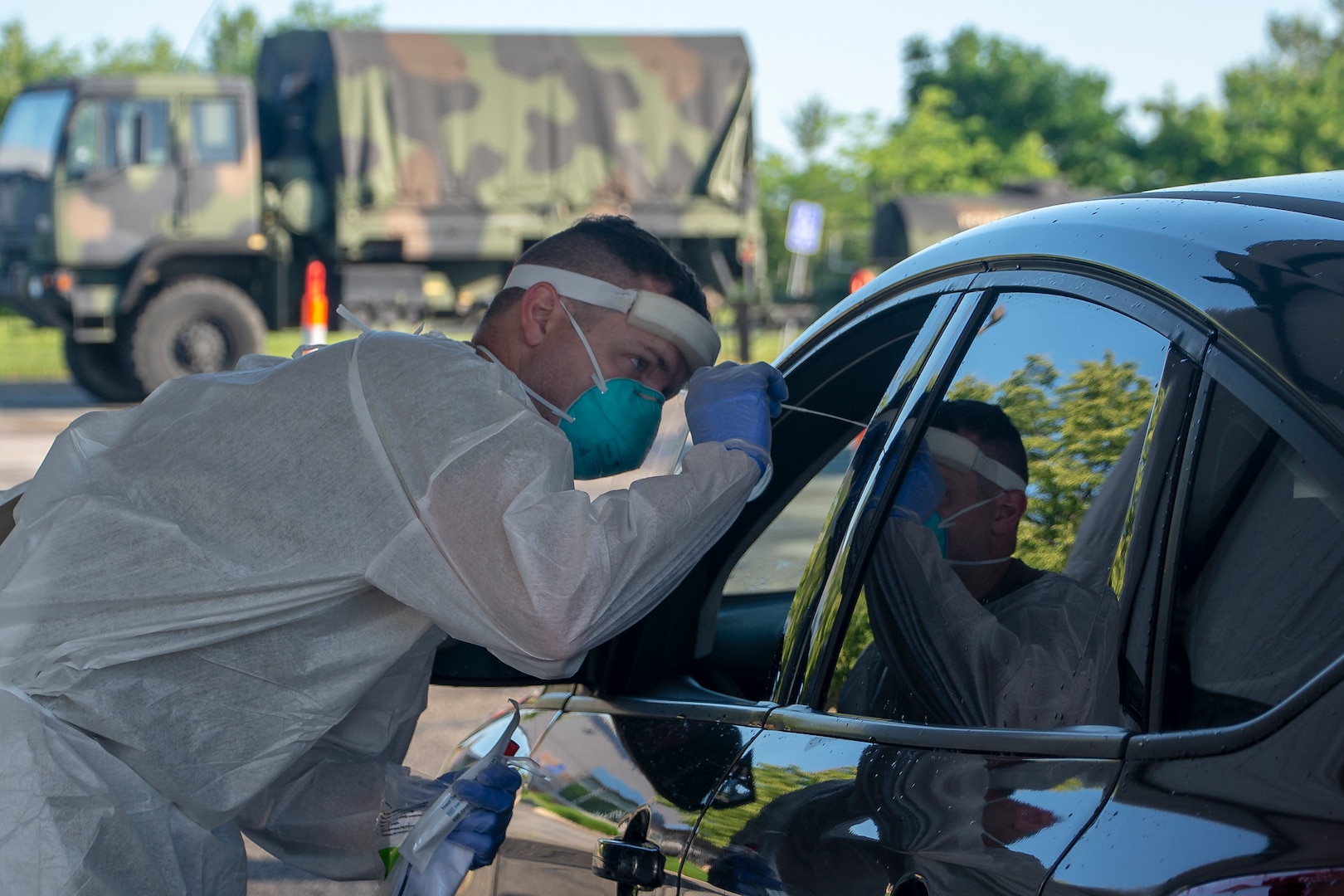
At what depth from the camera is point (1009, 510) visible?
5.37 feet

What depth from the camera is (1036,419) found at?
5.32ft

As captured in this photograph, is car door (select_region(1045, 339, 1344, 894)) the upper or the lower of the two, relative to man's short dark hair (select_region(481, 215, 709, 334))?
lower

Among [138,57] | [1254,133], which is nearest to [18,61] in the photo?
[138,57]

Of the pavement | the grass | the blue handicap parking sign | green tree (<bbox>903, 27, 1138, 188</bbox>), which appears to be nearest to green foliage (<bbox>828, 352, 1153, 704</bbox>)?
the pavement

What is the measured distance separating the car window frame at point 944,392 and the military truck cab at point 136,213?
13.5m

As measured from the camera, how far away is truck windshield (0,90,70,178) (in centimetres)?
1448

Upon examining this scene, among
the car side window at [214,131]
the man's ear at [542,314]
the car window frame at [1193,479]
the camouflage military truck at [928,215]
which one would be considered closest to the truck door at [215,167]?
the car side window at [214,131]

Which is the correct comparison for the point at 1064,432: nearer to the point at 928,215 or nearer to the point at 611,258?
the point at 611,258

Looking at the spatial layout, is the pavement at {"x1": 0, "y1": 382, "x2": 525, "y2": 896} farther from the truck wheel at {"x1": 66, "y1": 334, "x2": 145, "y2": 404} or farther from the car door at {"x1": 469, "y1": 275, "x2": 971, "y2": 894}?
the truck wheel at {"x1": 66, "y1": 334, "x2": 145, "y2": 404}

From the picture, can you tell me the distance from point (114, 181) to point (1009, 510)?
1460 cm

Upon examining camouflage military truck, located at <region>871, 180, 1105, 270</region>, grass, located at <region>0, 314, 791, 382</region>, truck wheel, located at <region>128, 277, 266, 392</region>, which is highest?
camouflage military truck, located at <region>871, 180, 1105, 270</region>

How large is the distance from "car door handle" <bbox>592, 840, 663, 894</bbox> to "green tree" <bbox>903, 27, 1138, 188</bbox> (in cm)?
5933

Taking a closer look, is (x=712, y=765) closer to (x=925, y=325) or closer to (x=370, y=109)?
(x=925, y=325)

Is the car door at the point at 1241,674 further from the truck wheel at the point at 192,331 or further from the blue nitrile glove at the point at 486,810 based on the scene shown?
the truck wheel at the point at 192,331
